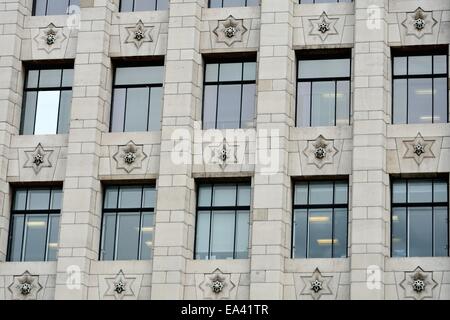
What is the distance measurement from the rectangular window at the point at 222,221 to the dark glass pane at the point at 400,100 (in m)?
4.43

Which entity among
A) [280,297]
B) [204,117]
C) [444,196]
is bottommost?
[280,297]

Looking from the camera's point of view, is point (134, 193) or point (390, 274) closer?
point (390, 274)

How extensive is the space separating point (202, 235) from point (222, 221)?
0.66 meters

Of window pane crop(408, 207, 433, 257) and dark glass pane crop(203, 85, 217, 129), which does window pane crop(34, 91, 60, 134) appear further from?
window pane crop(408, 207, 433, 257)

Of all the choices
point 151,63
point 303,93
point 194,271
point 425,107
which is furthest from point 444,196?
point 151,63

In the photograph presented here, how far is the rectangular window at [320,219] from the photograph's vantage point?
3114cm

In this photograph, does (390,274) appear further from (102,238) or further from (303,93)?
(102,238)

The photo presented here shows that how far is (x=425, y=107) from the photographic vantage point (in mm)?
31953

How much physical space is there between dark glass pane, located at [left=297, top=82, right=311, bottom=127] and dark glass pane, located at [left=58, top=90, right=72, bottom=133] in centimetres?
654

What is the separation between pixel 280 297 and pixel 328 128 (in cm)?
477

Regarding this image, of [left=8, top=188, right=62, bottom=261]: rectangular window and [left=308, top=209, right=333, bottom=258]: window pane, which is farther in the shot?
[left=8, top=188, right=62, bottom=261]: rectangular window

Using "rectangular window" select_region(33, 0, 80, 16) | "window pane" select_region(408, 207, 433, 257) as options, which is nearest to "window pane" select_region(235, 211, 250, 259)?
"window pane" select_region(408, 207, 433, 257)

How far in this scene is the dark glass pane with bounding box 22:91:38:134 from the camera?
111 feet

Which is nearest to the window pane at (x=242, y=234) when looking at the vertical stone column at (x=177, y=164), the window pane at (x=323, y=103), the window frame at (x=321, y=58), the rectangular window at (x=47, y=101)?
the vertical stone column at (x=177, y=164)
